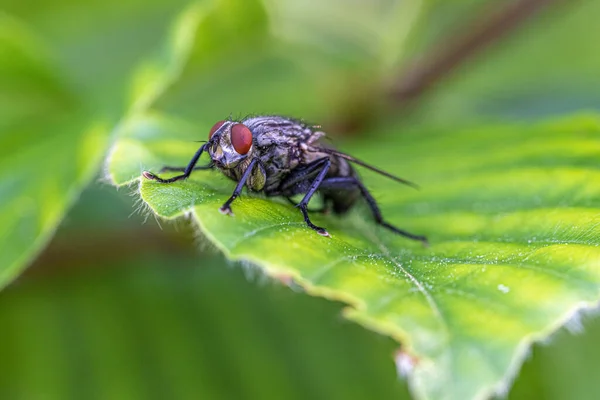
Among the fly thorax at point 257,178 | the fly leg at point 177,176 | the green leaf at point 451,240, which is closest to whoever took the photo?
the green leaf at point 451,240

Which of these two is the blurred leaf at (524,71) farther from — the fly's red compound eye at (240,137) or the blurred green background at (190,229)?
the fly's red compound eye at (240,137)

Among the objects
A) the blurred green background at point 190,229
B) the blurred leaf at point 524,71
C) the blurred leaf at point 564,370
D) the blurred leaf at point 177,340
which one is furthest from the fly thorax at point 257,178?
the blurred leaf at point 564,370

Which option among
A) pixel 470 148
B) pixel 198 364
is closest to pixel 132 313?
pixel 198 364

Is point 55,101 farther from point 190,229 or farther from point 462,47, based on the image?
point 462,47

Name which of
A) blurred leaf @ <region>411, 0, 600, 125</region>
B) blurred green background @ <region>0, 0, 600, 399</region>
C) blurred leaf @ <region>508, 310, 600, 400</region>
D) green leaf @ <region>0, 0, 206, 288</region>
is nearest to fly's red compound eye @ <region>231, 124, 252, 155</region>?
blurred green background @ <region>0, 0, 600, 399</region>

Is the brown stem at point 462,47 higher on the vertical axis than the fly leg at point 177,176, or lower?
higher

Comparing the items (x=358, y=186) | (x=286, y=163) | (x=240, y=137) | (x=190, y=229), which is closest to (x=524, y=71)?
(x=358, y=186)

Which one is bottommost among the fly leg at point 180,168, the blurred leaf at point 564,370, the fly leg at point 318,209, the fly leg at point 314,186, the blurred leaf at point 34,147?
the blurred leaf at point 564,370

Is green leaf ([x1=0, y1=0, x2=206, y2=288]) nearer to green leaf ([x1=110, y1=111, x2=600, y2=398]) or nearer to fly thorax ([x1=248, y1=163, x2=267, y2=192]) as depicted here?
green leaf ([x1=110, y1=111, x2=600, y2=398])
